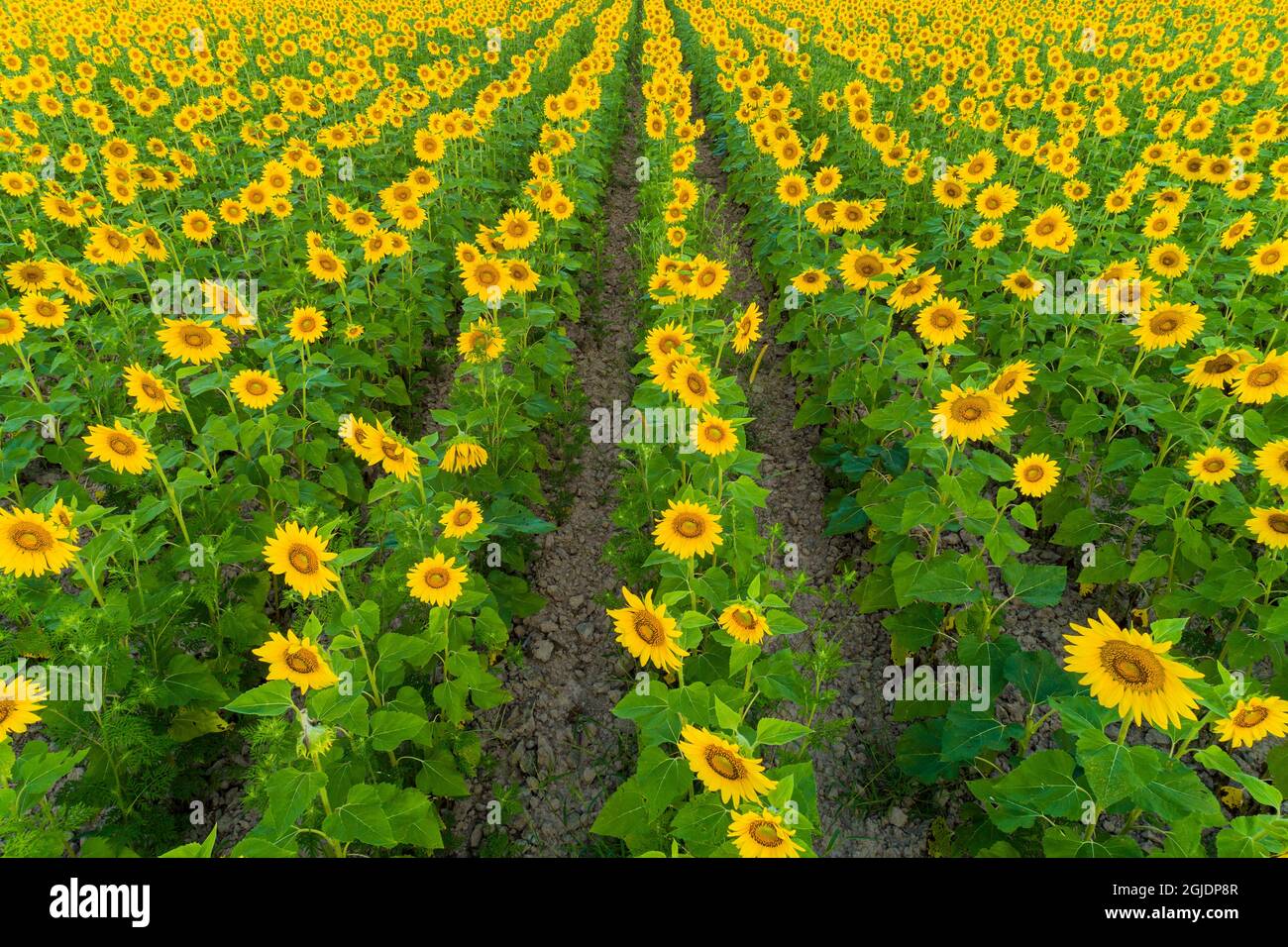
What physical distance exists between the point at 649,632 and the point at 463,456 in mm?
2132

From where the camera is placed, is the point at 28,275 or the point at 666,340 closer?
the point at 666,340

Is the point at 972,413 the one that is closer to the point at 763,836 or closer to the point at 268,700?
the point at 763,836

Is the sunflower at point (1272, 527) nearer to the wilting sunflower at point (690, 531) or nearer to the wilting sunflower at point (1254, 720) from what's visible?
the wilting sunflower at point (1254, 720)

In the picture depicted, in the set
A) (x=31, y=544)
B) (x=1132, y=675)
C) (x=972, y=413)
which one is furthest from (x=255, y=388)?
(x=1132, y=675)

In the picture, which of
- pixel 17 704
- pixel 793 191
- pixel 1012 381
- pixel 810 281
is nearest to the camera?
pixel 17 704

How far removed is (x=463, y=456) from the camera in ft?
14.8

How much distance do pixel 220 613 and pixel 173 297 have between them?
4.09m

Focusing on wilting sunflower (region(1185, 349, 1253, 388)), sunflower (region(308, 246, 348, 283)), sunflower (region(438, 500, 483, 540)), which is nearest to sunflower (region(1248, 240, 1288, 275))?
wilting sunflower (region(1185, 349, 1253, 388))

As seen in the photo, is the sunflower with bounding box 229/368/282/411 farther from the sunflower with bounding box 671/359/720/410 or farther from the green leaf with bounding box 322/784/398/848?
the green leaf with bounding box 322/784/398/848

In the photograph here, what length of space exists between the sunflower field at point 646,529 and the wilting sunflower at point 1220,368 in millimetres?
60

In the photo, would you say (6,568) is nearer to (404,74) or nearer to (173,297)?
(173,297)

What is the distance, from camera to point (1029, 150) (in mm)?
8250

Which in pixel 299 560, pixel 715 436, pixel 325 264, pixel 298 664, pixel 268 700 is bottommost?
pixel 268 700
